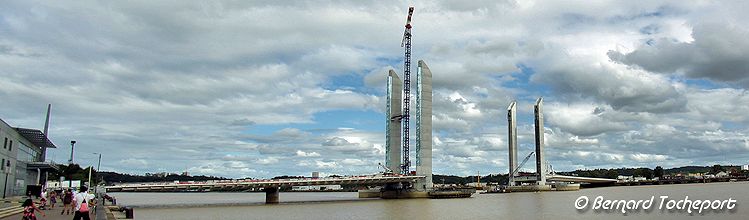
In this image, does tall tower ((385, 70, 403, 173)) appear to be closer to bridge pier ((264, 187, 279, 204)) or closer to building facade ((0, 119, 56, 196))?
bridge pier ((264, 187, 279, 204))

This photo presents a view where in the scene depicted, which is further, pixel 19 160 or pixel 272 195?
pixel 272 195

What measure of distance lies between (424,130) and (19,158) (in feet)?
245

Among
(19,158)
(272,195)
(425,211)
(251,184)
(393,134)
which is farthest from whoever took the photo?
(393,134)

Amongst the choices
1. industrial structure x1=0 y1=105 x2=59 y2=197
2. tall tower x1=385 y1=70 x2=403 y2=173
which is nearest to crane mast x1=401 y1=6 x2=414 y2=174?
tall tower x1=385 y1=70 x2=403 y2=173

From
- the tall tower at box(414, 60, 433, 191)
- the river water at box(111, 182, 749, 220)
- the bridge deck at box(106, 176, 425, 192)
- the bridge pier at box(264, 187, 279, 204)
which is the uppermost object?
the tall tower at box(414, 60, 433, 191)

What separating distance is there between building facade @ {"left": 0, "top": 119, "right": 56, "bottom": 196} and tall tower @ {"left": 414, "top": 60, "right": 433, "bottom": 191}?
229 feet

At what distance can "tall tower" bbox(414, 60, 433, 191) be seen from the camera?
12925 centimetres

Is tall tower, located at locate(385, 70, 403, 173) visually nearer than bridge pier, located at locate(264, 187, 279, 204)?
No

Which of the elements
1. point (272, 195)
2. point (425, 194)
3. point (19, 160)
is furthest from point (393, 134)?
point (19, 160)

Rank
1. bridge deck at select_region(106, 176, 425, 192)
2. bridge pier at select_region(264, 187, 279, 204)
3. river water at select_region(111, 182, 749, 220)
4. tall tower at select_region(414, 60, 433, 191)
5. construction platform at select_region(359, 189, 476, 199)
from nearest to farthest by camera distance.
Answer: river water at select_region(111, 182, 749, 220), bridge deck at select_region(106, 176, 425, 192), bridge pier at select_region(264, 187, 279, 204), construction platform at select_region(359, 189, 476, 199), tall tower at select_region(414, 60, 433, 191)

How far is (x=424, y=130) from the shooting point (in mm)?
129000

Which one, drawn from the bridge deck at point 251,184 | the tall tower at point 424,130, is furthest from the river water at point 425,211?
the tall tower at point 424,130

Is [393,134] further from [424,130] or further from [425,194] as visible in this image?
[425,194]

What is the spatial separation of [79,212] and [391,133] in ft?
382
